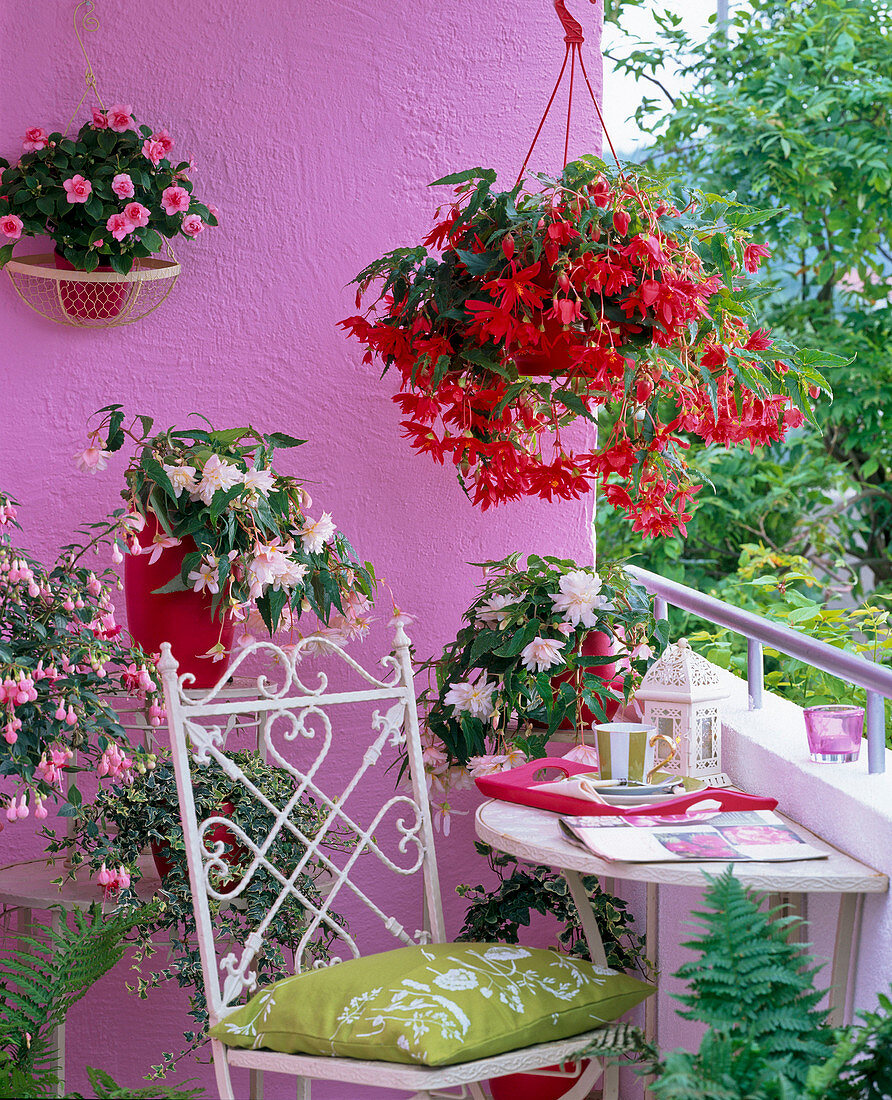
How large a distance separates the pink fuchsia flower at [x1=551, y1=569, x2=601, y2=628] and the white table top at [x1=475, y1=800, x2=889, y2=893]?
0.52m

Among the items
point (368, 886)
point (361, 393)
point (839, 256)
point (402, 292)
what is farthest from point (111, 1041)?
point (839, 256)

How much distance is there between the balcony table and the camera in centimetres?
130

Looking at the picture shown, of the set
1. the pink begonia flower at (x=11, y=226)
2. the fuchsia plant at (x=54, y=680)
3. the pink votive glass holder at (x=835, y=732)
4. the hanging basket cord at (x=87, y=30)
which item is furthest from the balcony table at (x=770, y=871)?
the hanging basket cord at (x=87, y=30)

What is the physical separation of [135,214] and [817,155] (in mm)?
3291

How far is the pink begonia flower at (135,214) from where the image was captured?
199cm

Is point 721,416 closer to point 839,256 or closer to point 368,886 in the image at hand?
point 368,886

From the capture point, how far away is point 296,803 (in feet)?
5.94

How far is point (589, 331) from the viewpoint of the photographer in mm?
1660

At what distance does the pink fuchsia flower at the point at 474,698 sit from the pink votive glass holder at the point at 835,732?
2.04ft

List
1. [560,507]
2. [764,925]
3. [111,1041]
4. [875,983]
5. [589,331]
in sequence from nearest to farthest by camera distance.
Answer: [764,925], [875,983], [589,331], [111,1041], [560,507]

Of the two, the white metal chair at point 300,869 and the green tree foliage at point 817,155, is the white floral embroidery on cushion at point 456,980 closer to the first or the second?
the white metal chair at point 300,869

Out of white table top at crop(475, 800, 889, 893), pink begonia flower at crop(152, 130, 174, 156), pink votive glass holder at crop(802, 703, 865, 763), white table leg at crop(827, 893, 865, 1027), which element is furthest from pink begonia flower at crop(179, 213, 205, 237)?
white table leg at crop(827, 893, 865, 1027)

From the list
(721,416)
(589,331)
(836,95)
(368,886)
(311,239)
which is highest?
(836,95)

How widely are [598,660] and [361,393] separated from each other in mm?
743
